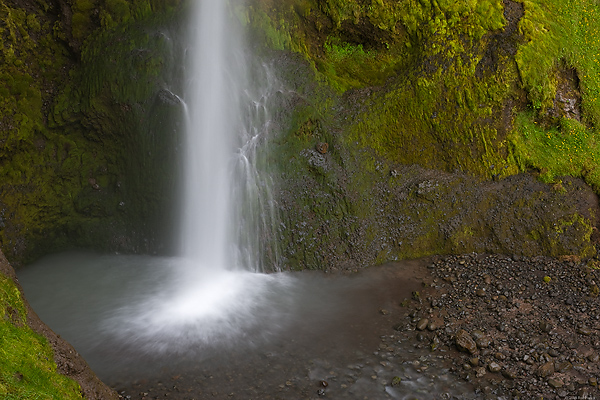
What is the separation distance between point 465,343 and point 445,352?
351 millimetres

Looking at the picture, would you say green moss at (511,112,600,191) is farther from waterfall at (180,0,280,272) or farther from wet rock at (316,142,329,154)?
waterfall at (180,0,280,272)

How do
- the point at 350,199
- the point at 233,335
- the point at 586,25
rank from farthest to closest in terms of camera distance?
the point at 586,25
the point at 350,199
the point at 233,335

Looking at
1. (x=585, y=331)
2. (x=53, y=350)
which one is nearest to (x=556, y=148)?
(x=585, y=331)

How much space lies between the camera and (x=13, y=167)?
10.4m

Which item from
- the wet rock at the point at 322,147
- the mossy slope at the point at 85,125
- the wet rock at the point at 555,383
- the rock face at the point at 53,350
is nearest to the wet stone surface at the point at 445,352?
the wet rock at the point at 555,383

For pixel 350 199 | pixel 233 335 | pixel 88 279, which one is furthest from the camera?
Result: pixel 350 199

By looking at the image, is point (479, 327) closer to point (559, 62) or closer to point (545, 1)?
point (559, 62)

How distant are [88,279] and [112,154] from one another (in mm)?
3003

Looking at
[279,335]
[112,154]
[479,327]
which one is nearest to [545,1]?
[479,327]

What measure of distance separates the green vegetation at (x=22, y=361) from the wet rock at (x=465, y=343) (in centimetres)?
557

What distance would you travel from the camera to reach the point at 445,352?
25.0 feet

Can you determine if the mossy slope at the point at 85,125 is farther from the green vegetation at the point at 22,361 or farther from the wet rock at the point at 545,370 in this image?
the wet rock at the point at 545,370

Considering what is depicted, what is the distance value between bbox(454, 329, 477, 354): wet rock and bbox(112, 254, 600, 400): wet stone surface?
2cm

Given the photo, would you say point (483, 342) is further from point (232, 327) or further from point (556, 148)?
point (556, 148)
